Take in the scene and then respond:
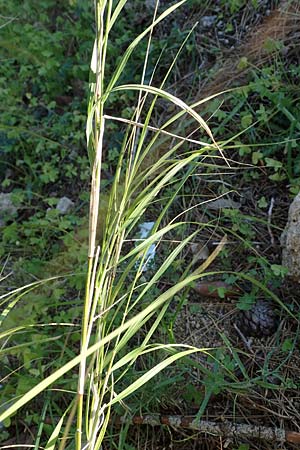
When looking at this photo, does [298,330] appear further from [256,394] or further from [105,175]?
[105,175]

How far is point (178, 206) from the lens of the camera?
2.68 metres

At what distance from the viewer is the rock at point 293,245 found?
212cm

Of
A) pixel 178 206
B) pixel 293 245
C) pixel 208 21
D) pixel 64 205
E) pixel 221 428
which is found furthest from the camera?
pixel 208 21

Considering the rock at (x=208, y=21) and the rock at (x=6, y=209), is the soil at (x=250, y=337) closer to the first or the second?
the rock at (x=208, y=21)

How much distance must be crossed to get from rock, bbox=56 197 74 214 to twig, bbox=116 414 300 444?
3.87 feet

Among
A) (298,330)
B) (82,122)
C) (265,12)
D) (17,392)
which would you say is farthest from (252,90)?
(17,392)

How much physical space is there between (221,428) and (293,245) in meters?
0.60

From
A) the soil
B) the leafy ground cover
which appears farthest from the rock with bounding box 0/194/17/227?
the soil

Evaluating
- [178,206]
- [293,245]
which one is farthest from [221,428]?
[178,206]

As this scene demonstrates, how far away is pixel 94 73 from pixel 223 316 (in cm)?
127

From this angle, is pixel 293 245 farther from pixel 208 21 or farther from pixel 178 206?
pixel 208 21

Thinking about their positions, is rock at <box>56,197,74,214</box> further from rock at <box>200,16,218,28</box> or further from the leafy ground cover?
rock at <box>200,16,218,28</box>

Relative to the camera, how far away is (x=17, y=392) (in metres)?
2.08

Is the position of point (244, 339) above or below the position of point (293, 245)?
below
